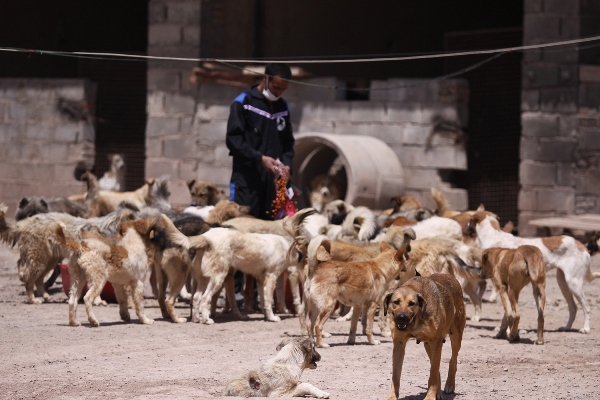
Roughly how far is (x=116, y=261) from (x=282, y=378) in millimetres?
3229

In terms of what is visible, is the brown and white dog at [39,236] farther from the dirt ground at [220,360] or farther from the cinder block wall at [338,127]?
the cinder block wall at [338,127]

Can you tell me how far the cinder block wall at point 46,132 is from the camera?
18.8 metres

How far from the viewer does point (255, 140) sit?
35.7ft

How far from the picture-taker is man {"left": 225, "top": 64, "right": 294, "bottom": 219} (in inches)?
423

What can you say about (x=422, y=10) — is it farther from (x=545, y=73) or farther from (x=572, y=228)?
(x=572, y=228)

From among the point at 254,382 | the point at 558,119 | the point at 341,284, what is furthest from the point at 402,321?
the point at 558,119

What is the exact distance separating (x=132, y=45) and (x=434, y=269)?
15.2m

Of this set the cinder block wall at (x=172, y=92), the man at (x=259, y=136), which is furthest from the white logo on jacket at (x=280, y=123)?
the cinder block wall at (x=172, y=92)

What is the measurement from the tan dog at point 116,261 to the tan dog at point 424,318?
349 cm

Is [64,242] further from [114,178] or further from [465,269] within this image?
[114,178]

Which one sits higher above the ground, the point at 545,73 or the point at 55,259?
the point at 545,73

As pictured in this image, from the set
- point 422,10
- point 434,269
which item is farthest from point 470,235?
point 422,10

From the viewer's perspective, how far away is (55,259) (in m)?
10.6

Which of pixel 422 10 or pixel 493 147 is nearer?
Result: pixel 493 147
